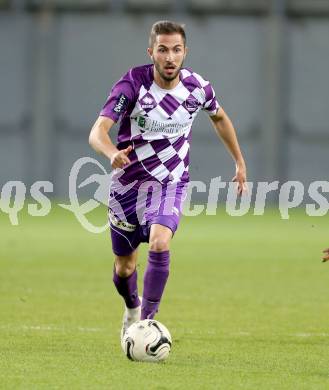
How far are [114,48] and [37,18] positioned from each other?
1.74m

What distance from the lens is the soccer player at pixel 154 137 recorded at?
25.8 feet

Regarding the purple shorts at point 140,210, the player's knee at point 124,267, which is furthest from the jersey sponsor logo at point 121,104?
the player's knee at point 124,267

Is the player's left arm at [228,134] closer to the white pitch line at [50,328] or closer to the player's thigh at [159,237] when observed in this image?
the player's thigh at [159,237]

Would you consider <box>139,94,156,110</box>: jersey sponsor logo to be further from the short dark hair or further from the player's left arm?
the player's left arm

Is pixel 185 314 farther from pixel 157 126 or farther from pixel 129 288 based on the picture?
pixel 157 126

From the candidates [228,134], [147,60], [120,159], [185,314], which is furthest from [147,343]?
[147,60]

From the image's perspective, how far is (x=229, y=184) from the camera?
24.6 m

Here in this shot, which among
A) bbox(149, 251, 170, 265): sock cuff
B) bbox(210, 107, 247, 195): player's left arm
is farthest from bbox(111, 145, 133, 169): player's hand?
bbox(210, 107, 247, 195): player's left arm

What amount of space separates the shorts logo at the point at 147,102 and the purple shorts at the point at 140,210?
0.49 m

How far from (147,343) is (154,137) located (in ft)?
4.92

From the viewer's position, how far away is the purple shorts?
7.90 meters

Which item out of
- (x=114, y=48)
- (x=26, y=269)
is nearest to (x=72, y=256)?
(x=26, y=269)

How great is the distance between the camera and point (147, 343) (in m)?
7.29

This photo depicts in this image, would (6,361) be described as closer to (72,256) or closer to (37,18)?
(72,256)
